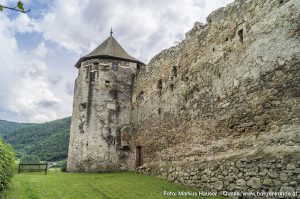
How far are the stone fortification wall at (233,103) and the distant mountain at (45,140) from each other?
106ft

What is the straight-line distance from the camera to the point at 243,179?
9734mm

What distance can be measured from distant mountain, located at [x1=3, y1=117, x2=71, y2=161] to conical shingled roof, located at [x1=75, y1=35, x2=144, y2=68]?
26596 mm

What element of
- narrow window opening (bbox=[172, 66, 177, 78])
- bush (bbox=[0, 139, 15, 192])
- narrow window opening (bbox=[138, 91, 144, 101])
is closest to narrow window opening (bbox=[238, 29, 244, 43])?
narrow window opening (bbox=[172, 66, 177, 78])

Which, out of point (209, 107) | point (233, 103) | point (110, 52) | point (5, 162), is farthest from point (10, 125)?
point (233, 103)

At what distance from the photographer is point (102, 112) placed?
20.1m

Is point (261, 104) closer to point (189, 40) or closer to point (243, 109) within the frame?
point (243, 109)

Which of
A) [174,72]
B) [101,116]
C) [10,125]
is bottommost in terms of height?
[101,116]

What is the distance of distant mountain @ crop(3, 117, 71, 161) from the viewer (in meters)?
46.4

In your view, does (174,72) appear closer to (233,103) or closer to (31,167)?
(233,103)

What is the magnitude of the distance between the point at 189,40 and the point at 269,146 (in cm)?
713

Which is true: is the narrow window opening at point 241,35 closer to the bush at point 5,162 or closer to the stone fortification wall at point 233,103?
the stone fortification wall at point 233,103

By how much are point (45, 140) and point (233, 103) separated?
4809 cm

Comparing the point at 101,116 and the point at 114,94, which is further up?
the point at 114,94

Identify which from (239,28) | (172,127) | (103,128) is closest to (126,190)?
(172,127)
